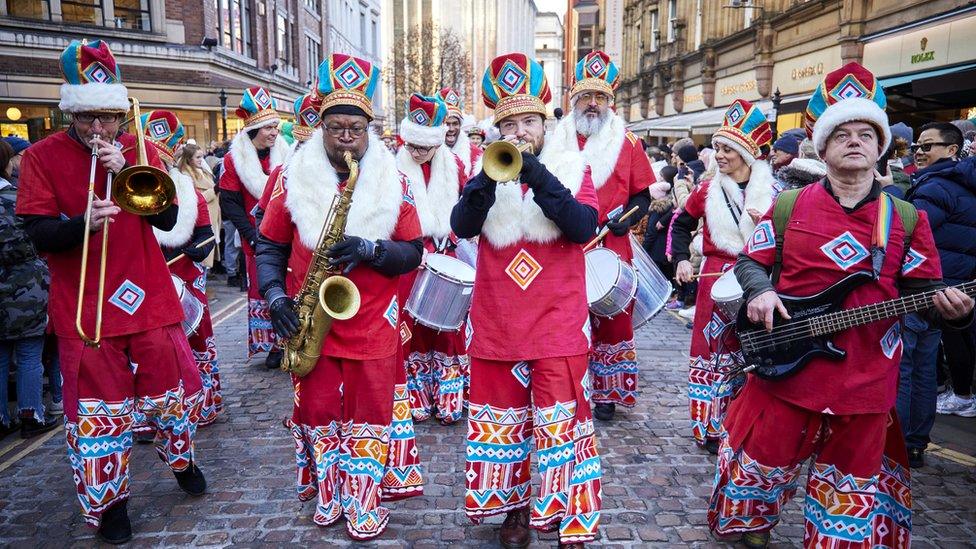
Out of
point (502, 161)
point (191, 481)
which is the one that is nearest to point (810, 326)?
point (502, 161)

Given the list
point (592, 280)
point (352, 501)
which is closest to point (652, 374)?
point (592, 280)

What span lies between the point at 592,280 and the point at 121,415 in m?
3.11

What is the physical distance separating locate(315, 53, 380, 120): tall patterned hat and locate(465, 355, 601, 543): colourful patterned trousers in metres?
1.52

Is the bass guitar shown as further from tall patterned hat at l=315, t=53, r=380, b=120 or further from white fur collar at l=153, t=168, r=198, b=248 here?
white fur collar at l=153, t=168, r=198, b=248

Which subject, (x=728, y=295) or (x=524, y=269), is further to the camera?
(x=728, y=295)

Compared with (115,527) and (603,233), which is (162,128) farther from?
(603,233)

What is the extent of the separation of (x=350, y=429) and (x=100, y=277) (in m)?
1.55

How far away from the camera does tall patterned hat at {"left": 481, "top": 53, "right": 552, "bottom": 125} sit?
3.44 m

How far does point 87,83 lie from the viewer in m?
3.69

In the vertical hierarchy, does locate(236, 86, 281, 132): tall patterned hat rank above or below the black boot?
above

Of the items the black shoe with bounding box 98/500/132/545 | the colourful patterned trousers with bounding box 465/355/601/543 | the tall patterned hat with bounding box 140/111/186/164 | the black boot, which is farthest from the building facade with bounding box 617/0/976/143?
the black boot

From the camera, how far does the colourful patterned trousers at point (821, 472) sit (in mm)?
3141

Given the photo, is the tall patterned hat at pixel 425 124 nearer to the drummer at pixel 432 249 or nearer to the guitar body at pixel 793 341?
the drummer at pixel 432 249

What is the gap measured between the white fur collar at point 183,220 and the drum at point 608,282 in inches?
116
